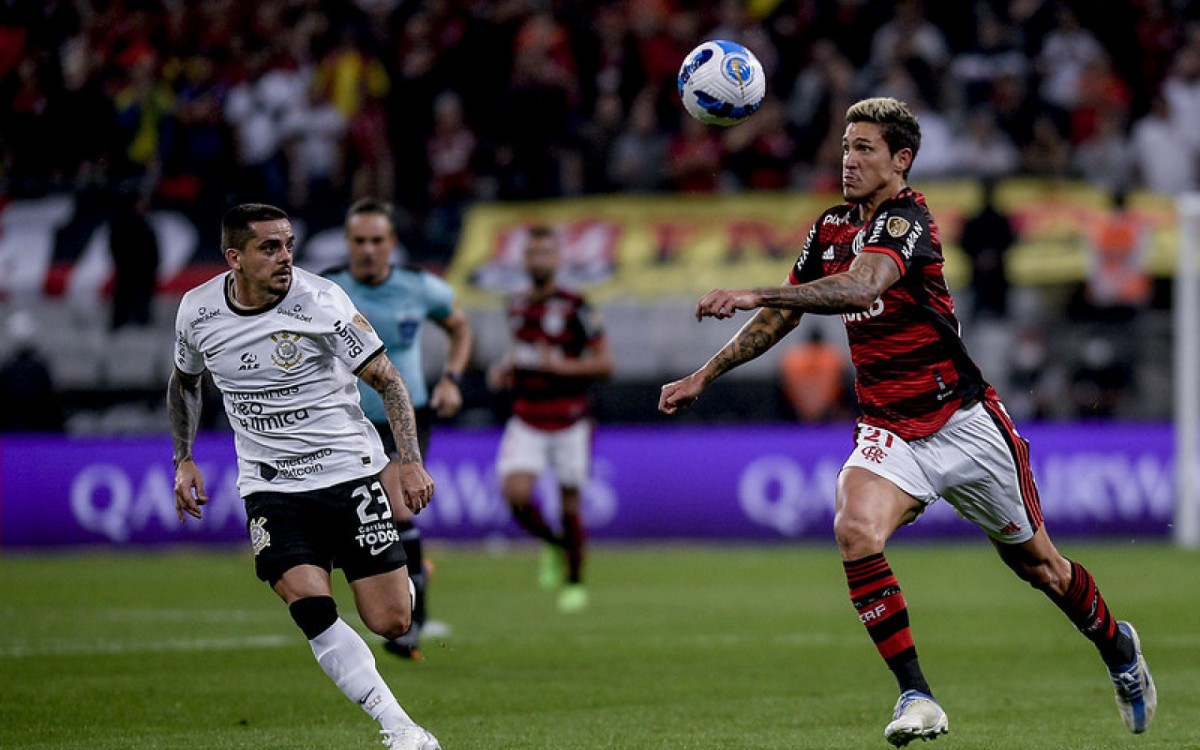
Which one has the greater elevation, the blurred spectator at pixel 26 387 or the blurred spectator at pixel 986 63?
the blurred spectator at pixel 986 63

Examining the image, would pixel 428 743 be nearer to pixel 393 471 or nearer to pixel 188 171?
pixel 393 471

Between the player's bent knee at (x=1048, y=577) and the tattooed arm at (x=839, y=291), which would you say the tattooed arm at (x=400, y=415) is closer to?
the tattooed arm at (x=839, y=291)

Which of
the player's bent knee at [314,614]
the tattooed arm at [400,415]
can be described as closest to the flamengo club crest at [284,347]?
the tattooed arm at [400,415]

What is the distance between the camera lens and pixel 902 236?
24.5 feet

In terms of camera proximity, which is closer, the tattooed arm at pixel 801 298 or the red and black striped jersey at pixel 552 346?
the tattooed arm at pixel 801 298

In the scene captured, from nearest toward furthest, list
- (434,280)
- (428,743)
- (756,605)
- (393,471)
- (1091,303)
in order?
1. (428,743)
2. (393,471)
3. (434,280)
4. (756,605)
5. (1091,303)

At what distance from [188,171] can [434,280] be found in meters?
10.3

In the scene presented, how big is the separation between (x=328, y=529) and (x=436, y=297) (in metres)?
3.89

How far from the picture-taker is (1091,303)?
20359 millimetres

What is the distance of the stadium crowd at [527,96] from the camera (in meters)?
20.8

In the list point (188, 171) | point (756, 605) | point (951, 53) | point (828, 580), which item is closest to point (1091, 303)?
point (951, 53)

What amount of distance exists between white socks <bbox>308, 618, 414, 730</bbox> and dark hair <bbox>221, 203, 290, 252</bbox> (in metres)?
1.58

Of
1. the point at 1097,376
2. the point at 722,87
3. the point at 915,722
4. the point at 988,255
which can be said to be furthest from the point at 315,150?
the point at 915,722

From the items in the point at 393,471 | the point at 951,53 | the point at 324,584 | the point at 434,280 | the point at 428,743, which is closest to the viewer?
the point at 428,743
